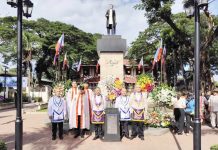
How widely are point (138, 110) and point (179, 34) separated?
1508cm

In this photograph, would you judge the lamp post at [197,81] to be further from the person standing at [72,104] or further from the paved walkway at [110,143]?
the person standing at [72,104]

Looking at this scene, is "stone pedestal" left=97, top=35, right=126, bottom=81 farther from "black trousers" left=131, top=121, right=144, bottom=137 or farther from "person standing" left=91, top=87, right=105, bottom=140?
"black trousers" left=131, top=121, right=144, bottom=137

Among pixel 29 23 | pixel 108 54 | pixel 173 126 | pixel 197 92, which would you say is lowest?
pixel 173 126

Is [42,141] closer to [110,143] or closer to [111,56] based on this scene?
[110,143]

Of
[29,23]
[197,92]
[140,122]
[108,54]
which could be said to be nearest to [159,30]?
[29,23]

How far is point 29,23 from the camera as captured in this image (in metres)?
54.7

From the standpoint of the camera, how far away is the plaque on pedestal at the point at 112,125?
40.9ft

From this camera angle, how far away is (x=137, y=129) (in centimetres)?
1322

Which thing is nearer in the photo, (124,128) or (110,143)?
(110,143)

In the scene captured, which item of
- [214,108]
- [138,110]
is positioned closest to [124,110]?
Result: [138,110]

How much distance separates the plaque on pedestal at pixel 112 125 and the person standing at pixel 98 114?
1.05ft

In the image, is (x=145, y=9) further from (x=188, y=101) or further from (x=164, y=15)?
(x=188, y=101)

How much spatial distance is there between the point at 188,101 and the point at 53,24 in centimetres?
4397

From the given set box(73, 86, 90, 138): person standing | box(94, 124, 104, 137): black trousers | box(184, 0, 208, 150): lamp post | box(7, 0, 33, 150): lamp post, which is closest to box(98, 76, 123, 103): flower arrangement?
box(73, 86, 90, 138): person standing
